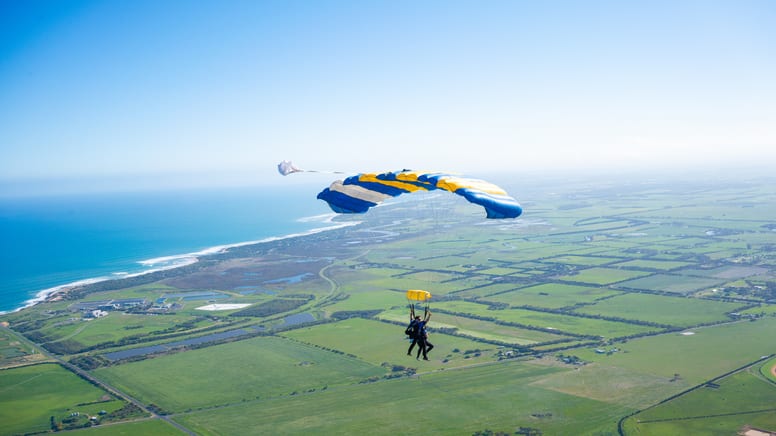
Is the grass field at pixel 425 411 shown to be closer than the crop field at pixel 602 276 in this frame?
Yes

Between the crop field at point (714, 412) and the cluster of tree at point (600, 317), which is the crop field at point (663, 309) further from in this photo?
the crop field at point (714, 412)

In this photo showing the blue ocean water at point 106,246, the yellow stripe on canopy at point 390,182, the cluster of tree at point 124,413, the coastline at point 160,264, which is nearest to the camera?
the yellow stripe on canopy at point 390,182

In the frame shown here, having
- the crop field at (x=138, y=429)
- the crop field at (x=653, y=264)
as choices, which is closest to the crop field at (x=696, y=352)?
the crop field at (x=653, y=264)

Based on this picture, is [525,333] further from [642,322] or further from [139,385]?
[139,385]

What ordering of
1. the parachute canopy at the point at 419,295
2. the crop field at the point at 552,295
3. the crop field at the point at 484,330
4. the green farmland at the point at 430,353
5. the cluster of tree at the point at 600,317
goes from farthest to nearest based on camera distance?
the crop field at the point at 552,295
the cluster of tree at the point at 600,317
the crop field at the point at 484,330
the green farmland at the point at 430,353
the parachute canopy at the point at 419,295

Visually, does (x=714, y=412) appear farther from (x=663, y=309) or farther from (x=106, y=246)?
(x=106, y=246)

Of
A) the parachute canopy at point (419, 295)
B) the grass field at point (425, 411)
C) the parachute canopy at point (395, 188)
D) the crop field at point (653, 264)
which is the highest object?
the parachute canopy at point (395, 188)

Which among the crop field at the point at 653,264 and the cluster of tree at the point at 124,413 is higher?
the crop field at the point at 653,264
